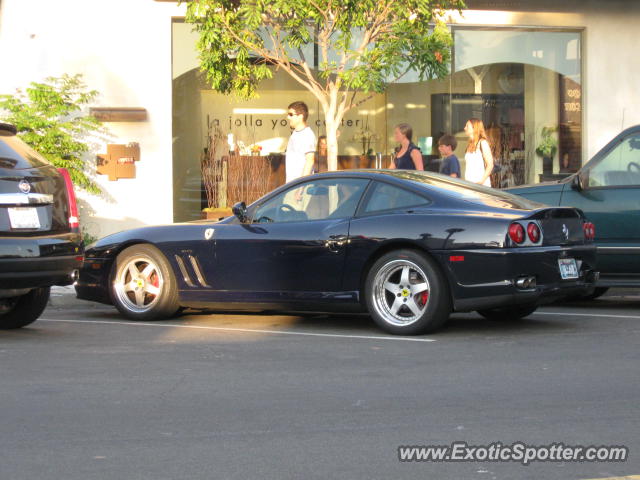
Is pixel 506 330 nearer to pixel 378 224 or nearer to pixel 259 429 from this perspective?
pixel 378 224

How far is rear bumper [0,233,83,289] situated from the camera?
8367 mm

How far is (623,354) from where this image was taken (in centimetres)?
780

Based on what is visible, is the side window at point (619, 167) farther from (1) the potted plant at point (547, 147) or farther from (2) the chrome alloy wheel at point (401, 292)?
(1) the potted plant at point (547, 147)

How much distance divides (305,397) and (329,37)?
344 inches

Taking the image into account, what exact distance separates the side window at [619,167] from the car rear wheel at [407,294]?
3.01 m

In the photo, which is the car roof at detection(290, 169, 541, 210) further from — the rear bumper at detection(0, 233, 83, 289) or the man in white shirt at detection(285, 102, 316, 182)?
the man in white shirt at detection(285, 102, 316, 182)

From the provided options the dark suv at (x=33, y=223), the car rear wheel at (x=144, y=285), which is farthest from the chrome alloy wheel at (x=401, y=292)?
the dark suv at (x=33, y=223)

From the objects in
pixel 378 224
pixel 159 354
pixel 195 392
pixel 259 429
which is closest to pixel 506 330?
pixel 378 224

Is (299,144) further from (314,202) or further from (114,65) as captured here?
(114,65)

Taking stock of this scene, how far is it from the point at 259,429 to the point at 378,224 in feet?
12.0

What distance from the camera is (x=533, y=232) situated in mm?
8703

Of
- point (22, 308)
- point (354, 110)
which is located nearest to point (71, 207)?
point (22, 308)

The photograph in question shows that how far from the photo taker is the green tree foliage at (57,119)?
15.7 meters

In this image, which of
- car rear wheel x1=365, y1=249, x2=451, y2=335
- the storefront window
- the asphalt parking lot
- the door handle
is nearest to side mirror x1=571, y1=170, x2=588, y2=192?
the asphalt parking lot
